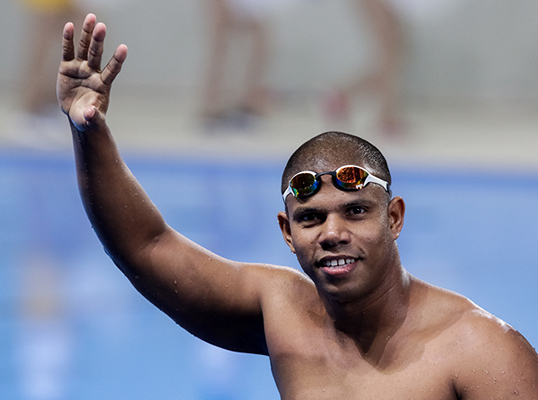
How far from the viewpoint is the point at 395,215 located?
2.23 metres

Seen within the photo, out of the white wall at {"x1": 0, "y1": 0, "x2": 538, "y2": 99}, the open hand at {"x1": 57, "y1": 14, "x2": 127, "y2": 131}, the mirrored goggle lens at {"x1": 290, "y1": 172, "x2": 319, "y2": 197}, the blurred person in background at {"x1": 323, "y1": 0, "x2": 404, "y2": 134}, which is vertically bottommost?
the mirrored goggle lens at {"x1": 290, "y1": 172, "x2": 319, "y2": 197}

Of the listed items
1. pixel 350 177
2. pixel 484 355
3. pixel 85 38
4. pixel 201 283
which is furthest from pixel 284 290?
pixel 85 38

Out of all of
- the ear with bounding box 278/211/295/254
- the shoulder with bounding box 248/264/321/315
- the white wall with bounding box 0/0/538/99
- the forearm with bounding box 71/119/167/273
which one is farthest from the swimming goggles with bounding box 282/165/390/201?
the white wall with bounding box 0/0/538/99

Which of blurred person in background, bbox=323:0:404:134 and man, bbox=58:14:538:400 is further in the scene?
blurred person in background, bbox=323:0:404:134

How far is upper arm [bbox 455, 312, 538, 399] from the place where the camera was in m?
2.01

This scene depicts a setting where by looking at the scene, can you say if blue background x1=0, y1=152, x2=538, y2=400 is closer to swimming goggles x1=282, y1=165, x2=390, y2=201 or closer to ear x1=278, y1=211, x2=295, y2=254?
ear x1=278, y1=211, x2=295, y2=254

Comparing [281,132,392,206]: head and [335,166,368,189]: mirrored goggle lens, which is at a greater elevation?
[281,132,392,206]: head

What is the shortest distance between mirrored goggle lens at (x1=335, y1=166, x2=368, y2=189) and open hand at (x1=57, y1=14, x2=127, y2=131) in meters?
0.68

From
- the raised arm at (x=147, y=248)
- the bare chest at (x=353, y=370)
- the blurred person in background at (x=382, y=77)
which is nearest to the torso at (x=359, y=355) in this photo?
the bare chest at (x=353, y=370)

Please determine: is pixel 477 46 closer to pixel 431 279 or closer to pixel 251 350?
pixel 431 279

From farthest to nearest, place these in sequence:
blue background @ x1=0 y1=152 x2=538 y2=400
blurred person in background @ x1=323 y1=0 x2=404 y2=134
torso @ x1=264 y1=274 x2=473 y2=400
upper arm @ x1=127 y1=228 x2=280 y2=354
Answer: blurred person in background @ x1=323 y1=0 x2=404 y2=134 < blue background @ x1=0 y1=152 x2=538 y2=400 < upper arm @ x1=127 y1=228 x2=280 y2=354 < torso @ x1=264 y1=274 x2=473 y2=400

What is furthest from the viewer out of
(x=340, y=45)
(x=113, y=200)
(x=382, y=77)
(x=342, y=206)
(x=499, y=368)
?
(x=340, y=45)

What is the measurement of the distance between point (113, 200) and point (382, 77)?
7792 mm

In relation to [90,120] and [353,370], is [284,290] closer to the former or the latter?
[353,370]
